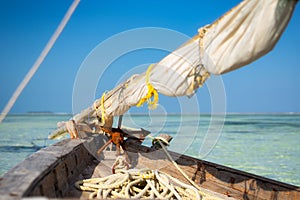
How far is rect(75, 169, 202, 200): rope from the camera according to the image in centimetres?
288

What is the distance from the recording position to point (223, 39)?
227cm

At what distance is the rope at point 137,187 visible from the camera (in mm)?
2881

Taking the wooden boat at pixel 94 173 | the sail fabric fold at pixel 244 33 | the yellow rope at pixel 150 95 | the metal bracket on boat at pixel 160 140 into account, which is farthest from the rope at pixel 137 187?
the metal bracket on boat at pixel 160 140

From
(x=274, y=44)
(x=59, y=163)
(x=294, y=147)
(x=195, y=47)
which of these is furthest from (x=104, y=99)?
(x=294, y=147)

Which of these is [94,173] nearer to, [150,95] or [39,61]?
[150,95]

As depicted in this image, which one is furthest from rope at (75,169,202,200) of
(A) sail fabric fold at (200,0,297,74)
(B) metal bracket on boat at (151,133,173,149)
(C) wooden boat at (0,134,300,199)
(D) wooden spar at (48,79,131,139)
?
(B) metal bracket on boat at (151,133,173,149)

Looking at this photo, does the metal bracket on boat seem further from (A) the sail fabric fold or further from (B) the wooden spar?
(A) the sail fabric fold

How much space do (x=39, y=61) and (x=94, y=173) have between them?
1723 millimetres

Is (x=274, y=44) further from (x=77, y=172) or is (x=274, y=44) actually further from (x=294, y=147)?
(x=294, y=147)

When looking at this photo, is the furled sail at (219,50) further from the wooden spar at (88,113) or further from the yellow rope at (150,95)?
the wooden spar at (88,113)

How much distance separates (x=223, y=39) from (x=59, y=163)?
5.49 ft

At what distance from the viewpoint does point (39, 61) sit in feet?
9.00

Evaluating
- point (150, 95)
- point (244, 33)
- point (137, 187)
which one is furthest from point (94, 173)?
point (244, 33)

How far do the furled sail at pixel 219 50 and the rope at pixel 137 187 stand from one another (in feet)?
2.18
